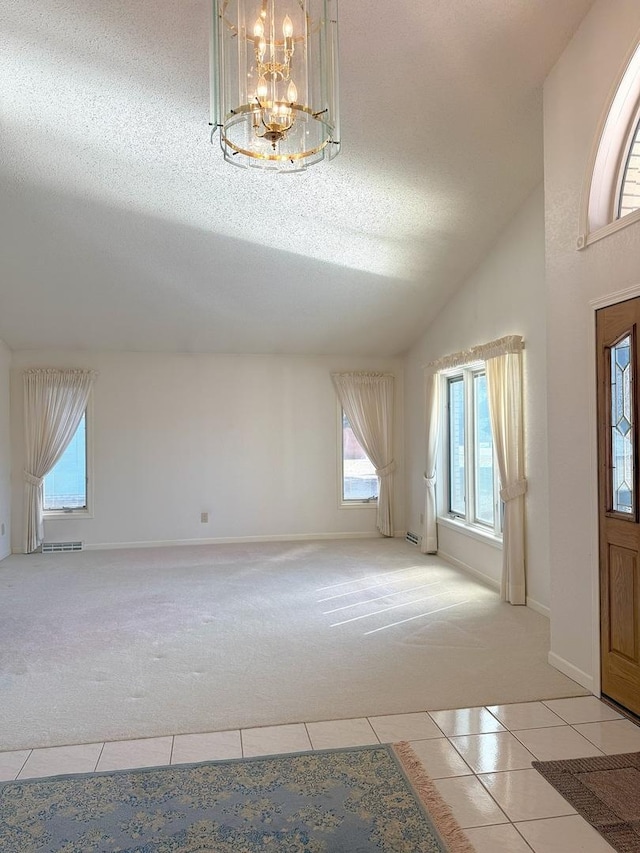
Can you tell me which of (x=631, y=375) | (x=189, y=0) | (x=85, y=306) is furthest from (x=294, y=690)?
(x=85, y=306)

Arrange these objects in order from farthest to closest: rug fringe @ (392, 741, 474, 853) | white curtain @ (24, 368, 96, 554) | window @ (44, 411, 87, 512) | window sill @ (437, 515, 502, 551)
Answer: window @ (44, 411, 87, 512) → white curtain @ (24, 368, 96, 554) → window sill @ (437, 515, 502, 551) → rug fringe @ (392, 741, 474, 853)

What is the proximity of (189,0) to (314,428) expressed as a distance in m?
5.38

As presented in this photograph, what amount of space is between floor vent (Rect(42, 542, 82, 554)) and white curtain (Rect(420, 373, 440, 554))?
13.3 ft

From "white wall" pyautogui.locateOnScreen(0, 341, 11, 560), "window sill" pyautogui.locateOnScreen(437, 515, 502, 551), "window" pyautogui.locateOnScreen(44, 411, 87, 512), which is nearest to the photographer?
"window sill" pyautogui.locateOnScreen(437, 515, 502, 551)

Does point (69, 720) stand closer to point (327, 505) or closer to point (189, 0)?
point (189, 0)

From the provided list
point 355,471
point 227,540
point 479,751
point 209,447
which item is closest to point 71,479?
point 209,447

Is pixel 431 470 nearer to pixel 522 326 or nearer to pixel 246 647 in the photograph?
pixel 522 326

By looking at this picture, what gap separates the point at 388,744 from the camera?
9.30 feet

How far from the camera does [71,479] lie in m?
7.73

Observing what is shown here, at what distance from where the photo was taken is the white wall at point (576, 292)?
3250mm

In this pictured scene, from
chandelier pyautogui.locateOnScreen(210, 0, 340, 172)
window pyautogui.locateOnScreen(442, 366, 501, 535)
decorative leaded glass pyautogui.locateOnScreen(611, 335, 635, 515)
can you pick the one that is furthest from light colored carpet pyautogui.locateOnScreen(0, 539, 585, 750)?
chandelier pyautogui.locateOnScreen(210, 0, 340, 172)

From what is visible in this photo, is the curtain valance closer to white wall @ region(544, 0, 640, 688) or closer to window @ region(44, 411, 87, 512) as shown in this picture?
white wall @ region(544, 0, 640, 688)

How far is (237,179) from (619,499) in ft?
11.2

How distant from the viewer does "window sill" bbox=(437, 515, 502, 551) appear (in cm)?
561
